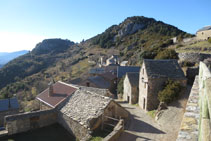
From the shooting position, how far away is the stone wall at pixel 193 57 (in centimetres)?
2620

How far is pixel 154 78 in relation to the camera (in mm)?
18766

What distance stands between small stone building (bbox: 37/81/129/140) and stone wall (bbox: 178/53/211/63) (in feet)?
62.4

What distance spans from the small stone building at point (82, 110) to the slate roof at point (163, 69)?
6.58 metres

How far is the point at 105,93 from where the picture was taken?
20.6 m

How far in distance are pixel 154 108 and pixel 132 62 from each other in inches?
1439

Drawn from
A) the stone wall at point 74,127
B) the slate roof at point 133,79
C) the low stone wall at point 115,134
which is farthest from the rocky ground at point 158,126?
the slate roof at point 133,79

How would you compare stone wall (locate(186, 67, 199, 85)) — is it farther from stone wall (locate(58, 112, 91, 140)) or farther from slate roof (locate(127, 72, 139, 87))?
stone wall (locate(58, 112, 91, 140))

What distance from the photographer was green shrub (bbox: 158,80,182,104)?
683 inches

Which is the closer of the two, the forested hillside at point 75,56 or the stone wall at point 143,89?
the stone wall at point 143,89

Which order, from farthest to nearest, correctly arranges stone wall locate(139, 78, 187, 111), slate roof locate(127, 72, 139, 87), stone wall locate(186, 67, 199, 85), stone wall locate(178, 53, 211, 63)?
1. stone wall locate(178, 53, 211, 63)
2. slate roof locate(127, 72, 139, 87)
3. stone wall locate(186, 67, 199, 85)
4. stone wall locate(139, 78, 187, 111)

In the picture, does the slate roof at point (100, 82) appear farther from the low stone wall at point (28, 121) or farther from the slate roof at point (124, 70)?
the low stone wall at point (28, 121)

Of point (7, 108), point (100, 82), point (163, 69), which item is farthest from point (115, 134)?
point (100, 82)

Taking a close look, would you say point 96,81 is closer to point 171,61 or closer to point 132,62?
point 171,61

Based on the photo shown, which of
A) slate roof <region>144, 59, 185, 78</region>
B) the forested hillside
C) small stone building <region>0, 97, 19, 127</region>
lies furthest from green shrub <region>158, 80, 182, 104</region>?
small stone building <region>0, 97, 19, 127</region>
